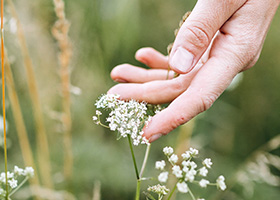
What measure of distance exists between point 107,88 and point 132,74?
1222 mm

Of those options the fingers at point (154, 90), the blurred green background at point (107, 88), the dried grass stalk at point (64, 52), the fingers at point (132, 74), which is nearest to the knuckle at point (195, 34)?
the fingers at point (154, 90)

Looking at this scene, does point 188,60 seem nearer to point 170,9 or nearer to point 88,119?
point 88,119

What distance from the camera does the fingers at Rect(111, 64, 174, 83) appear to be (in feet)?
4.57

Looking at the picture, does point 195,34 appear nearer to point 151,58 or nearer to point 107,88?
point 151,58

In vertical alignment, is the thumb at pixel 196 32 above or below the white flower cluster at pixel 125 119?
above

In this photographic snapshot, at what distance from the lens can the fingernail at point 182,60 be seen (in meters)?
1.04

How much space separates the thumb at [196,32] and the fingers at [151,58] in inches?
23.4

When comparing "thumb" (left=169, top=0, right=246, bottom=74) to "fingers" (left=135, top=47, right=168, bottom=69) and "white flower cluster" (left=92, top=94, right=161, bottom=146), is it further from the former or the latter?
"fingers" (left=135, top=47, right=168, bottom=69)

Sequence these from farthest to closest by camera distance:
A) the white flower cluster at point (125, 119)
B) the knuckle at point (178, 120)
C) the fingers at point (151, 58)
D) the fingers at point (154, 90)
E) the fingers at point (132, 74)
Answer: the fingers at point (151, 58)
the fingers at point (132, 74)
the fingers at point (154, 90)
the knuckle at point (178, 120)
the white flower cluster at point (125, 119)

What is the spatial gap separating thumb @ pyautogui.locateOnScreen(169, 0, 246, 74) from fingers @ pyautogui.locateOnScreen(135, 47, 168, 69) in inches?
23.4

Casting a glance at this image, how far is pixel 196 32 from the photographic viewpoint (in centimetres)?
105

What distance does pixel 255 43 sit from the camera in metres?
1.15

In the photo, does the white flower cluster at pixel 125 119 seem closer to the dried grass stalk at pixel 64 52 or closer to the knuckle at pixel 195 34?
the knuckle at pixel 195 34

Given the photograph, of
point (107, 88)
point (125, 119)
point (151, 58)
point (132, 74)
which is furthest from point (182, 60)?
point (107, 88)
